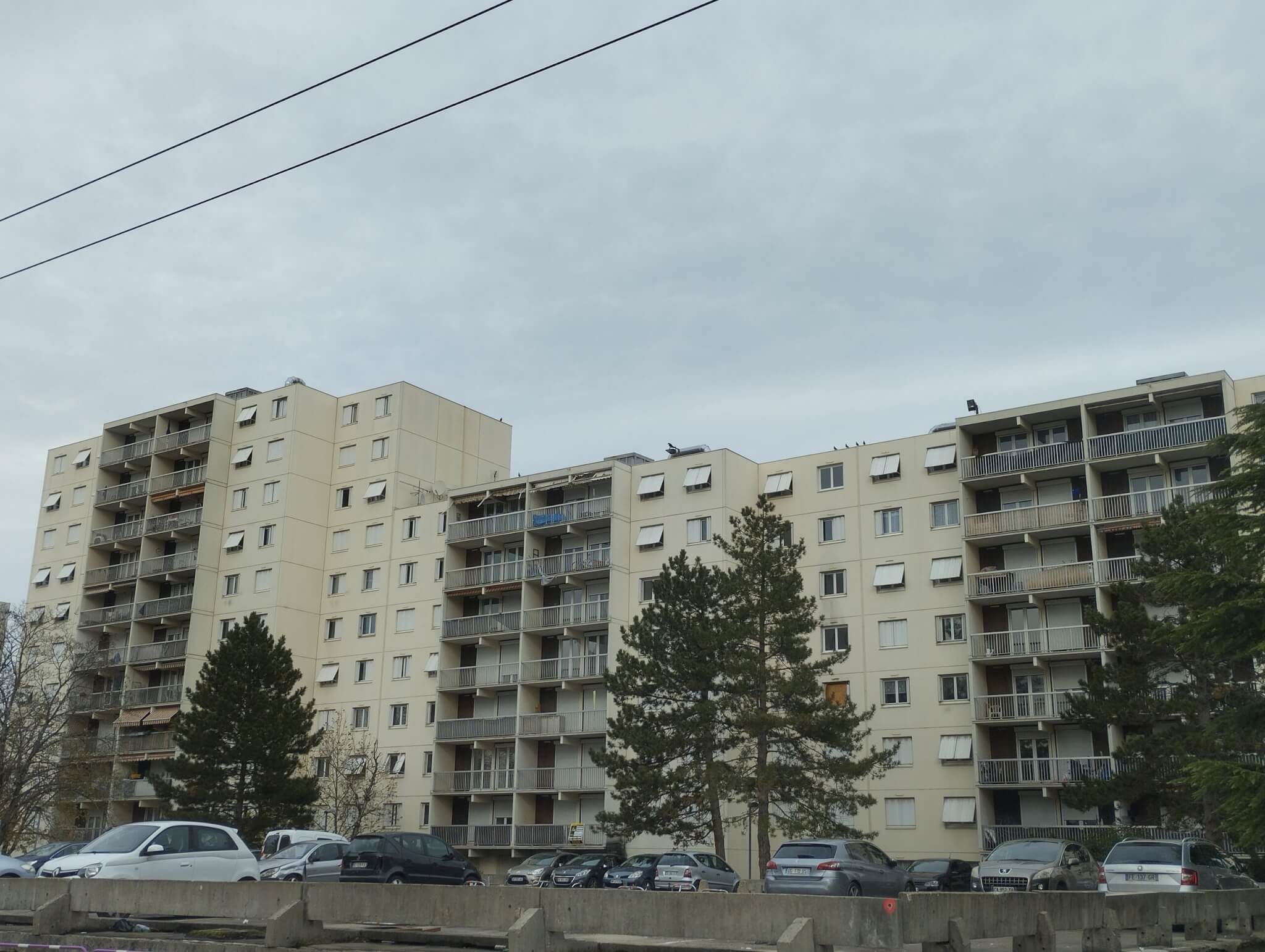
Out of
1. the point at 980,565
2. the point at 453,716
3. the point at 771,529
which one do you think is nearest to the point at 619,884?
the point at 771,529

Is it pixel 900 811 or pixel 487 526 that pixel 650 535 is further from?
pixel 900 811

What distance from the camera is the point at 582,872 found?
41.7 meters

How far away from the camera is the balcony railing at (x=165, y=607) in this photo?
71.3 metres

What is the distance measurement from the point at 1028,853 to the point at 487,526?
129 feet

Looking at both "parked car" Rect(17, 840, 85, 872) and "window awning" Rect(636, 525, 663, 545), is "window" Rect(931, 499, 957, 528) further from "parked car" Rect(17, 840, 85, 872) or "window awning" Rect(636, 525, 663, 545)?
"parked car" Rect(17, 840, 85, 872)

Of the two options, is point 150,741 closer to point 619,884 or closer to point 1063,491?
point 619,884

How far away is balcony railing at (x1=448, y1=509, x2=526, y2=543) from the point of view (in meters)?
63.6

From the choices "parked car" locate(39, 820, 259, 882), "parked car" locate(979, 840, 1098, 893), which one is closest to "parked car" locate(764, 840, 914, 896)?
"parked car" locate(979, 840, 1098, 893)

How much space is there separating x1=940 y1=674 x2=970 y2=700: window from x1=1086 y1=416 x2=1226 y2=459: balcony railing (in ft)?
33.6

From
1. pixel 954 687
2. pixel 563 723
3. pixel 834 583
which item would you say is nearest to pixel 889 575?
pixel 834 583

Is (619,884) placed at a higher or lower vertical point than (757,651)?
lower

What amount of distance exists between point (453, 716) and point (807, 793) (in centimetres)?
2587

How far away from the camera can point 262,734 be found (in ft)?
171

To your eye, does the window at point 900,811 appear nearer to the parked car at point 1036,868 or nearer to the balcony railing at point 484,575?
the balcony railing at point 484,575
